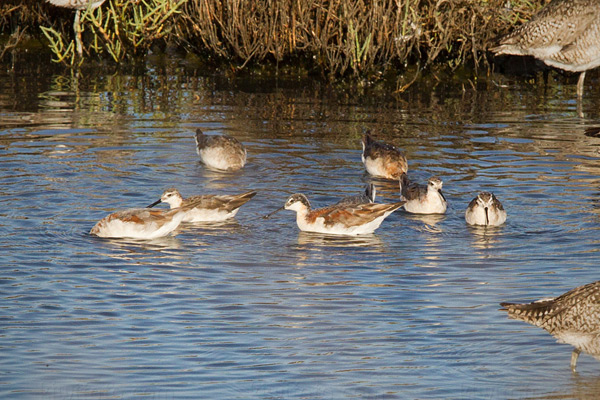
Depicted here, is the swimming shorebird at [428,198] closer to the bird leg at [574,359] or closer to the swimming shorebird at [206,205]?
the swimming shorebird at [206,205]

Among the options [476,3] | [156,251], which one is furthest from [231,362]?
[476,3]

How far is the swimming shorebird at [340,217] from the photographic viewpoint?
453 inches

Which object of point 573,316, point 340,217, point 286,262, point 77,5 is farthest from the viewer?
point 77,5

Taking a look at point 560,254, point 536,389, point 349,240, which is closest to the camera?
point 536,389

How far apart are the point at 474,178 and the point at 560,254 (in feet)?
11.9

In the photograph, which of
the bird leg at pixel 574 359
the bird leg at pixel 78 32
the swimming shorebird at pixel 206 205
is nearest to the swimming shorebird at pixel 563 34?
the bird leg at pixel 78 32

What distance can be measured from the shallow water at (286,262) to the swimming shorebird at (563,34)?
1.25 m

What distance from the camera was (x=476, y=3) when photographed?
20.5m

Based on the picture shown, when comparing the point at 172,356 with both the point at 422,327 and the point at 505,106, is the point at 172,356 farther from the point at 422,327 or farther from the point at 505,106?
the point at 505,106

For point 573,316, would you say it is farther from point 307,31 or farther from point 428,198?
point 307,31

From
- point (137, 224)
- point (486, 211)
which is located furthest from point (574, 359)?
point (137, 224)

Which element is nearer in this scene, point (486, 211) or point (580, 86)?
point (486, 211)

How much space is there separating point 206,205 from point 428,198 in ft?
8.70

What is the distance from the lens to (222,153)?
14.5m
